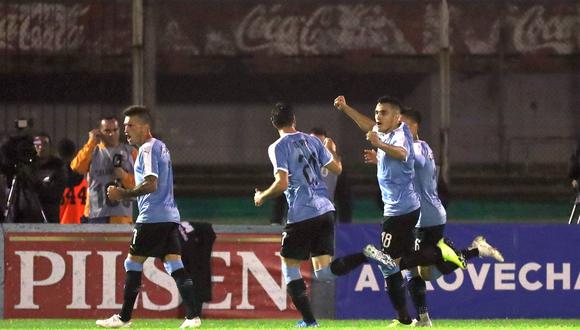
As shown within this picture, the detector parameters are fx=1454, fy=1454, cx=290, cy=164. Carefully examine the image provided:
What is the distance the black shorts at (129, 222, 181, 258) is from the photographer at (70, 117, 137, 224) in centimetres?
222

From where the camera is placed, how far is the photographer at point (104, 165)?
13109 mm

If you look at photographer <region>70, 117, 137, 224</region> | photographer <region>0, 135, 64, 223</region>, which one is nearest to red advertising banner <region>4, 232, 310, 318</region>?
photographer <region>70, 117, 137, 224</region>

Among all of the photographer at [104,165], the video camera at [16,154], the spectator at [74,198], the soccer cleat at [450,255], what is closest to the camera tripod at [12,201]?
the video camera at [16,154]

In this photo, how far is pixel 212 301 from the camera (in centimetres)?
1259

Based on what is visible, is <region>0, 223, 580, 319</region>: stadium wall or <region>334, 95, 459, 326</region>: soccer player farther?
<region>0, 223, 580, 319</region>: stadium wall

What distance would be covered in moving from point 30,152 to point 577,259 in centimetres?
522

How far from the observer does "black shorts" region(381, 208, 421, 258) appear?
10727 millimetres

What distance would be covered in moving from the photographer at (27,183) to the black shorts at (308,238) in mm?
3728

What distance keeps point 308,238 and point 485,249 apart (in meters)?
1.57

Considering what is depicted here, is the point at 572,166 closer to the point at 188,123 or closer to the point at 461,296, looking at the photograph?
the point at 461,296

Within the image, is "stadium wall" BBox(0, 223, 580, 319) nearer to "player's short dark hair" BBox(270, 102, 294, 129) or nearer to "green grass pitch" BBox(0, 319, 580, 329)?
"green grass pitch" BBox(0, 319, 580, 329)

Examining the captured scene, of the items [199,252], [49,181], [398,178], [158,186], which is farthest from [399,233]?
[49,181]

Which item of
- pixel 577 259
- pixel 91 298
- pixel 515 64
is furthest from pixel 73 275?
pixel 515 64

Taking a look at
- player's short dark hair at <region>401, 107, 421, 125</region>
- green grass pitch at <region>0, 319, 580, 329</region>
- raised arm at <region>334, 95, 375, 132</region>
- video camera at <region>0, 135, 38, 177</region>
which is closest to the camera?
raised arm at <region>334, 95, 375, 132</region>
